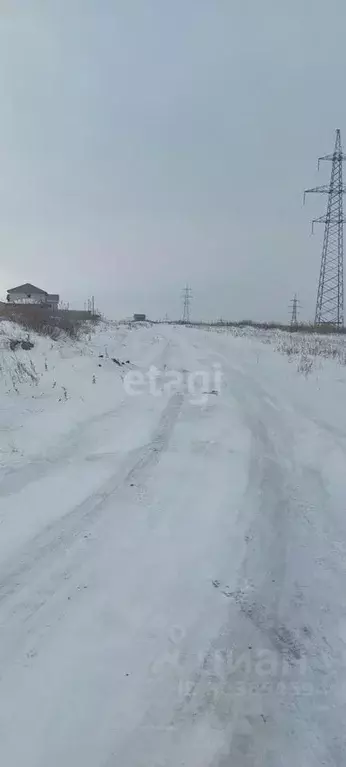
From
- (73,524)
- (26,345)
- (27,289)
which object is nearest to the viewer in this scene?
(73,524)

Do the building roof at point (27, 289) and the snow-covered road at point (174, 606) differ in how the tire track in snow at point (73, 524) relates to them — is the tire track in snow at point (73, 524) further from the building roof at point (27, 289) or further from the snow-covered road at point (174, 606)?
the building roof at point (27, 289)

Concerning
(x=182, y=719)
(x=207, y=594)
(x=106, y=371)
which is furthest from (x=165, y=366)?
(x=182, y=719)

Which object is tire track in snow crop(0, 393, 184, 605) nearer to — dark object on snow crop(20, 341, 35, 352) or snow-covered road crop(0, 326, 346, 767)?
snow-covered road crop(0, 326, 346, 767)

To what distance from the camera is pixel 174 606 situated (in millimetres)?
2381

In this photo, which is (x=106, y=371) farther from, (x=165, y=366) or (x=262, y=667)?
(x=262, y=667)

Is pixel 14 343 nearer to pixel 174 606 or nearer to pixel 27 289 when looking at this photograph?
pixel 174 606

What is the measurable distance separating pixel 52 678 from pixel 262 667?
36.0 inches

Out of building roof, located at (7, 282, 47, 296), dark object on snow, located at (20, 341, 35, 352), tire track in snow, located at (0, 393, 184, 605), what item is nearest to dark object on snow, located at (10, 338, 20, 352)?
dark object on snow, located at (20, 341, 35, 352)

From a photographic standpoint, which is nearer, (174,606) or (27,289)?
(174,606)

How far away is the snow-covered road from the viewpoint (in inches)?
66.2

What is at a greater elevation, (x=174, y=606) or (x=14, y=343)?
(x=14, y=343)

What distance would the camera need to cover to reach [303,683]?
6.31 ft

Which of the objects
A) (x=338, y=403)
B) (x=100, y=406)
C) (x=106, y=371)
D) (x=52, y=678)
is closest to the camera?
(x=52, y=678)

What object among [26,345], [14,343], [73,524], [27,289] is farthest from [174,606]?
[27,289]
